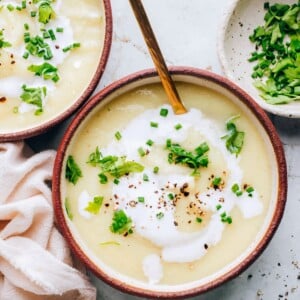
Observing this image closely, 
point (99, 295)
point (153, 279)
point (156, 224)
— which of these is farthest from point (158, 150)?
point (99, 295)

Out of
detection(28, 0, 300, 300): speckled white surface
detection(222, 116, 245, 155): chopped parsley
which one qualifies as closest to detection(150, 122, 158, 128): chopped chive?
detection(222, 116, 245, 155): chopped parsley

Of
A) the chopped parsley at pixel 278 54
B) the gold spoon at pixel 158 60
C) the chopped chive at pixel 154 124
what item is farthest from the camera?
the chopped parsley at pixel 278 54

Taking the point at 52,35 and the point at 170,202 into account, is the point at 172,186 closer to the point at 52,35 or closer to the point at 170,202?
the point at 170,202

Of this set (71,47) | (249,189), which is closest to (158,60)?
(71,47)

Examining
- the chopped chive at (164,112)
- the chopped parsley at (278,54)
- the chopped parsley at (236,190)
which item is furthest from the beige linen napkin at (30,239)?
the chopped parsley at (278,54)

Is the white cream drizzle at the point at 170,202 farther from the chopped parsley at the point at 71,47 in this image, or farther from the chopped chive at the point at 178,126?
the chopped parsley at the point at 71,47

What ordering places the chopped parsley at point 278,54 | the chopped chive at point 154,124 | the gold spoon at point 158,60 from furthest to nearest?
1. the chopped parsley at point 278,54
2. the chopped chive at point 154,124
3. the gold spoon at point 158,60

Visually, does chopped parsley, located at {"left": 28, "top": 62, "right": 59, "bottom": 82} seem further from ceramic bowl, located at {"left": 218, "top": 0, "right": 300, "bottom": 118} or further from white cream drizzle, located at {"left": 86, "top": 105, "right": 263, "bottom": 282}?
ceramic bowl, located at {"left": 218, "top": 0, "right": 300, "bottom": 118}
